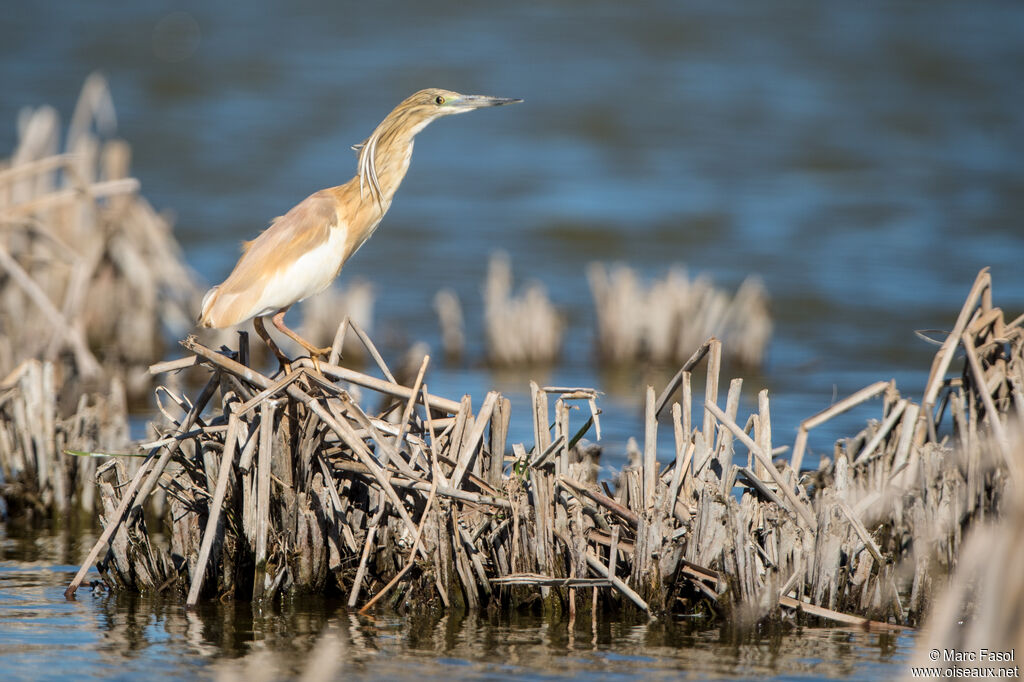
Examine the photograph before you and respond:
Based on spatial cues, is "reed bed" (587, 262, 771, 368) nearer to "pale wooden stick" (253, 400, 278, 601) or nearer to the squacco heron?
the squacco heron

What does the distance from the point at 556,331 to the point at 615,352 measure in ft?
1.92

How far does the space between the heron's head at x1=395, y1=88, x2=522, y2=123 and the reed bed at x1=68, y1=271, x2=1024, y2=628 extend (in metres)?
1.35

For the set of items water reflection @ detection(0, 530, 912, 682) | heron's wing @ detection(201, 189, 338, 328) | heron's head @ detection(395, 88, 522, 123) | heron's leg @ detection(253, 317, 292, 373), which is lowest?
water reflection @ detection(0, 530, 912, 682)

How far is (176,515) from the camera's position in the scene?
183 inches

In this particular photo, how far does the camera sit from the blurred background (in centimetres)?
1328

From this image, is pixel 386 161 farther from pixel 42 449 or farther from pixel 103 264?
pixel 103 264

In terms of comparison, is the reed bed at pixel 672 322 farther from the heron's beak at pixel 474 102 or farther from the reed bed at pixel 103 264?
the heron's beak at pixel 474 102

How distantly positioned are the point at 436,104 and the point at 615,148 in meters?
18.0

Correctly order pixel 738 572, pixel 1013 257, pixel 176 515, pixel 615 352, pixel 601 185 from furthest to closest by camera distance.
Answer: pixel 601 185 → pixel 1013 257 → pixel 615 352 → pixel 176 515 → pixel 738 572

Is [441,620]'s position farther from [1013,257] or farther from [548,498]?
[1013,257]

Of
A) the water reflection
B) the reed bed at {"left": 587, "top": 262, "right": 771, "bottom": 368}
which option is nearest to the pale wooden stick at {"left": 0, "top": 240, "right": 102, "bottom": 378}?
the water reflection

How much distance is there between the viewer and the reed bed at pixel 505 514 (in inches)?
167

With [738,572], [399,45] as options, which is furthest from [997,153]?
[738,572]

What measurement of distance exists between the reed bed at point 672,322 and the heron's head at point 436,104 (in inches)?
227
